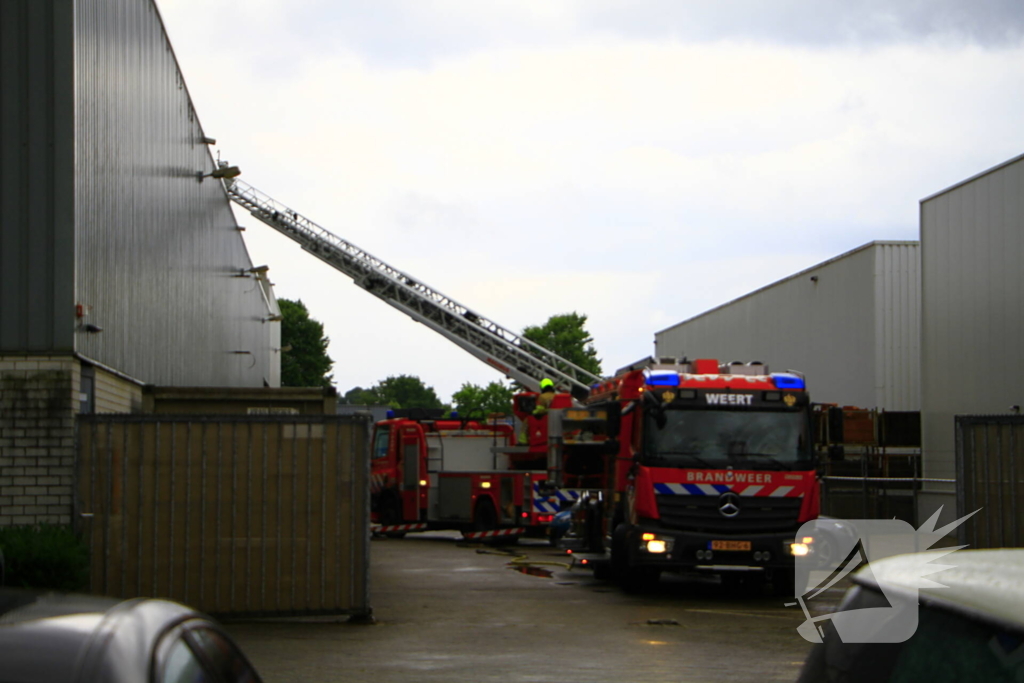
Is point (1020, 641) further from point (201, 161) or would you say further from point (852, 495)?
point (201, 161)

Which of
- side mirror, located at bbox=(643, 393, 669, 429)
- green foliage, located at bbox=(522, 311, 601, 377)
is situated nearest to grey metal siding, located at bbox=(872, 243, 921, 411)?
side mirror, located at bbox=(643, 393, 669, 429)

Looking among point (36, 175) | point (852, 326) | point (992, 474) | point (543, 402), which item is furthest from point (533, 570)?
point (852, 326)

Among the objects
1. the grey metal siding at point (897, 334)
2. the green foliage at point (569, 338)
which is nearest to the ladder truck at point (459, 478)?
the grey metal siding at point (897, 334)

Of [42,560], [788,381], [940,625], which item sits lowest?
[42,560]

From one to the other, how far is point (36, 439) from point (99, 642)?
10.7 metres

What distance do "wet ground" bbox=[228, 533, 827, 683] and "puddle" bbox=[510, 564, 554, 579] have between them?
99 cm

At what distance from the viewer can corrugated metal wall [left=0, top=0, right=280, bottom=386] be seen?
1314 cm

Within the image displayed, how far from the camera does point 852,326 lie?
111ft

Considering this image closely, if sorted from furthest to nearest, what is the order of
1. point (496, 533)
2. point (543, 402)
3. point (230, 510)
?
point (496, 533), point (543, 402), point (230, 510)

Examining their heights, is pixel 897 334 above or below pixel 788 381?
above

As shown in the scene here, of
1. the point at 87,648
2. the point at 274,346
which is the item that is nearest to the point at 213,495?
the point at 87,648

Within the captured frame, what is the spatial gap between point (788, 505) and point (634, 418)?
87.6 inches

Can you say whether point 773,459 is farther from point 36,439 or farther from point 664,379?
point 36,439

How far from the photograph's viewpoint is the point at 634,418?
15.6m
